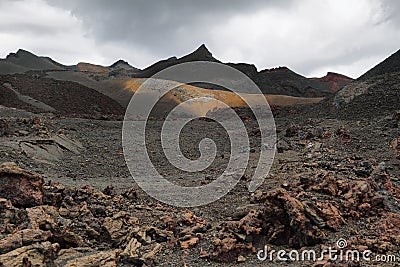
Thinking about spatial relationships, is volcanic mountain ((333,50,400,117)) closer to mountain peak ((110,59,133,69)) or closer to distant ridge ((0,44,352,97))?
distant ridge ((0,44,352,97))

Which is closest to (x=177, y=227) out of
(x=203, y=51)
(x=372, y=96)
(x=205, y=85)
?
(x=372, y=96)

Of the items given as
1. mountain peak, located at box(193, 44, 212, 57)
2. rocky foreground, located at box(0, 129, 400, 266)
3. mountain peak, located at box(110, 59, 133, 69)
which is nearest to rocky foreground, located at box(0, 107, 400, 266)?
rocky foreground, located at box(0, 129, 400, 266)

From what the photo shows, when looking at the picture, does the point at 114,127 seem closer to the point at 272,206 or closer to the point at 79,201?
the point at 79,201

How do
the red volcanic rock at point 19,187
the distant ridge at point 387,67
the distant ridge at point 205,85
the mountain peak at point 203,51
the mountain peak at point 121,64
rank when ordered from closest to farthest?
the red volcanic rock at point 19,187
the distant ridge at point 387,67
the distant ridge at point 205,85
the mountain peak at point 203,51
the mountain peak at point 121,64

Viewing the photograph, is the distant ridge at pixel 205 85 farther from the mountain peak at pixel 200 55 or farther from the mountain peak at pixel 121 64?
the mountain peak at pixel 121 64

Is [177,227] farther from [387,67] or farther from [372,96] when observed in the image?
[387,67]

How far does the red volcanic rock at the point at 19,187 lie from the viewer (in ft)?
20.8

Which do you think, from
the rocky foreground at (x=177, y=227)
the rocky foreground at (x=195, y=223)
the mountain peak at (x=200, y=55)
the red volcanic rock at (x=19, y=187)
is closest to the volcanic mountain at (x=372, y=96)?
the rocky foreground at (x=195, y=223)

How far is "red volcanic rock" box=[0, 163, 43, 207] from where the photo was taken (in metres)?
6.35

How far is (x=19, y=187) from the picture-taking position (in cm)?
647

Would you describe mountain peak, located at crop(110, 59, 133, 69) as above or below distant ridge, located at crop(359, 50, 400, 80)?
above

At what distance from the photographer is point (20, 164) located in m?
10.2

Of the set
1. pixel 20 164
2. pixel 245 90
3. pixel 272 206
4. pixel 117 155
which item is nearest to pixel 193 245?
pixel 272 206

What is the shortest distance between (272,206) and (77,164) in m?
7.52
